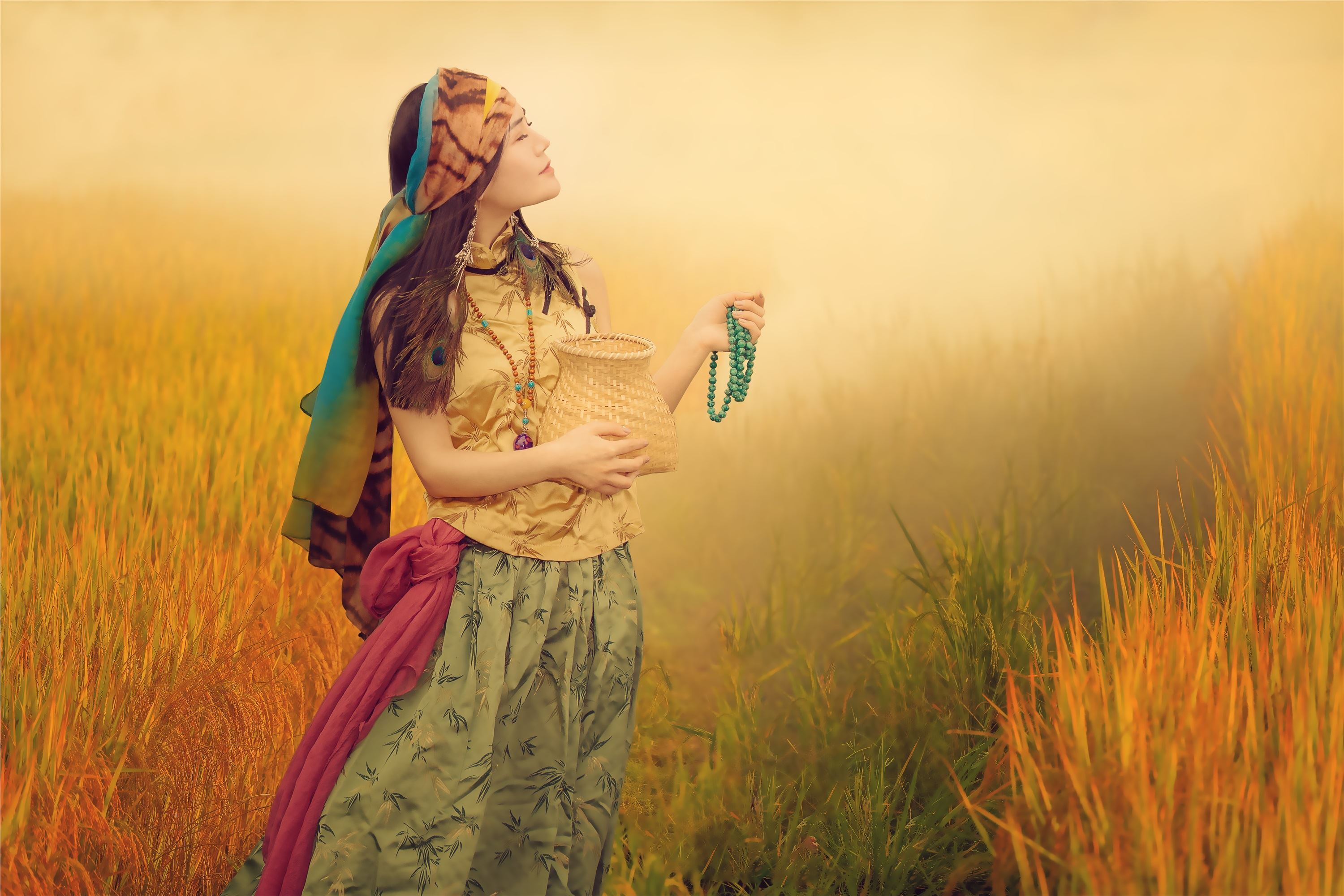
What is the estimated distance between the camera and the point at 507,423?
1301mm

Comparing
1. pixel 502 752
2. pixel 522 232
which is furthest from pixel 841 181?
pixel 502 752

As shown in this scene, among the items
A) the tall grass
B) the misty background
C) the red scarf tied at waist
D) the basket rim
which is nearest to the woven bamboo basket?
the basket rim

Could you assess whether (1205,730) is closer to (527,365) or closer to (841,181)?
(527,365)

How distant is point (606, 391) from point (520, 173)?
319mm

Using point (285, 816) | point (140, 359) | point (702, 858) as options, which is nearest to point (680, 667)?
point (702, 858)

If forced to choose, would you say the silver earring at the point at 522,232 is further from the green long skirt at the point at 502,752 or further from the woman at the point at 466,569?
the green long skirt at the point at 502,752

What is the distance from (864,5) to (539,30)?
751 mm

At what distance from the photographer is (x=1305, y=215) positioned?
216cm

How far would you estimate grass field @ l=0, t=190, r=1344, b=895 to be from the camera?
1.28 meters

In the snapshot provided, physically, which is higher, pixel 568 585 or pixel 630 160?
pixel 630 160

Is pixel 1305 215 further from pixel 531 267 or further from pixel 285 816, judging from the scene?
pixel 285 816

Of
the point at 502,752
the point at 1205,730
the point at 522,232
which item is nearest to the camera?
the point at 1205,730

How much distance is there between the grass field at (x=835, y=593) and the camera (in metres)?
1.28

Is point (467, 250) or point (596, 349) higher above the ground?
point (467, 250)
